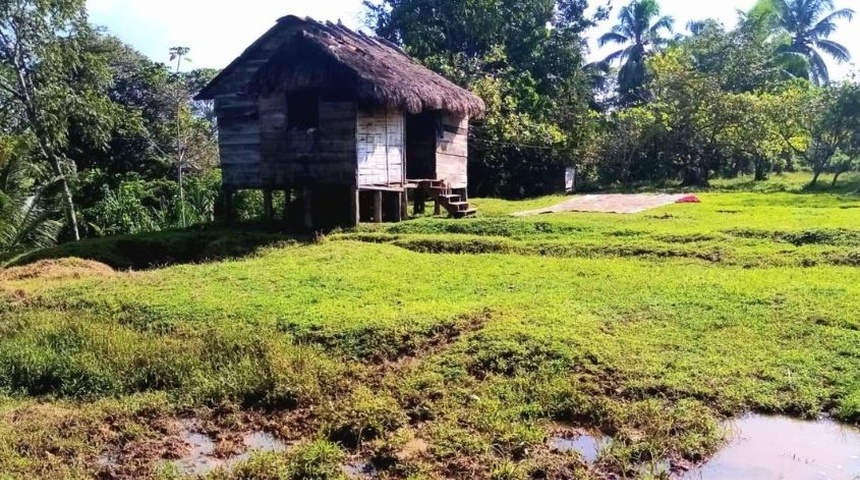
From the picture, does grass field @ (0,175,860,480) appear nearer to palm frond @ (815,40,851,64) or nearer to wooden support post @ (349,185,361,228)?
wooden support post @ (349,185,361,228)

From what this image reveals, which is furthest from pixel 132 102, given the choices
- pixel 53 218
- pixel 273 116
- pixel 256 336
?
pixel 256 336

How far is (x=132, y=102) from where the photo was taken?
24.0 m

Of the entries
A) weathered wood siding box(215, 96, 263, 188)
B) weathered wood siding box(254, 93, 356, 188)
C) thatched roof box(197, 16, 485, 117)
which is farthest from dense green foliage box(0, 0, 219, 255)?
weathered wood siding box(254, 93, 356, 188)

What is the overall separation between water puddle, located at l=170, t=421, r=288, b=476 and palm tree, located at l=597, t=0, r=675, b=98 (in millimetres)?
35476

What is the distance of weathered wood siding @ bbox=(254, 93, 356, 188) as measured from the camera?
14.4 m

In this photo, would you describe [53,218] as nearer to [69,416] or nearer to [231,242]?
[231,242]

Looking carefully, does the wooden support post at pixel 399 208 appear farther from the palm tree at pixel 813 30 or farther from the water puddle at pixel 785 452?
the palm tree at pixel 813 30

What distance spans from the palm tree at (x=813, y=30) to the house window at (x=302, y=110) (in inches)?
1163

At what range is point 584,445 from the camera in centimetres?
519

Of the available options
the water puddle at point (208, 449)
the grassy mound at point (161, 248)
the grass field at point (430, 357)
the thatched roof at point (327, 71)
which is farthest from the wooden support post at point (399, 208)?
the water puddle at point (208, 449)

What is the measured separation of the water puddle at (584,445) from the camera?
16.5 ft

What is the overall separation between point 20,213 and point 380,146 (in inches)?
287

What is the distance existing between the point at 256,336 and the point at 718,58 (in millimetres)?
26177

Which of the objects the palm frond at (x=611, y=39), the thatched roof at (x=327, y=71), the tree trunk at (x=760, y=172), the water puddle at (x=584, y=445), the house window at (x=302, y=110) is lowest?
the water puddle at (x=584, y=445)
